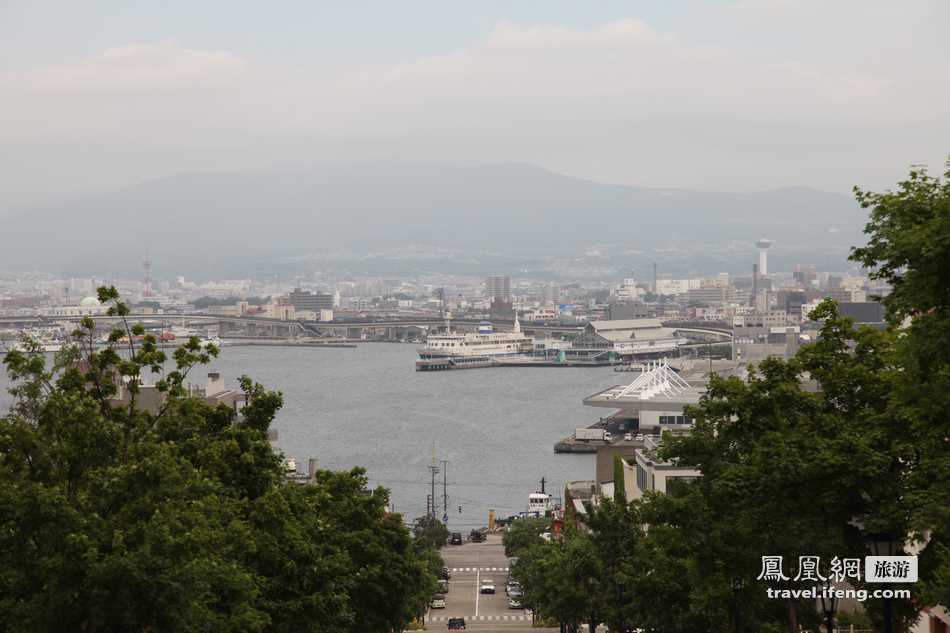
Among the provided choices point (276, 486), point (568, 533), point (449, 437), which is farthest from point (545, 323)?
point (276, 486)

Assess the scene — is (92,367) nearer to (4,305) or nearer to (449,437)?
(449,437)

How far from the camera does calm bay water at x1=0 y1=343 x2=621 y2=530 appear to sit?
117 feet

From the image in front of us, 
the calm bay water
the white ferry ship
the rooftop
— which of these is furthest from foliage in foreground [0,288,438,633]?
the white ferry ship

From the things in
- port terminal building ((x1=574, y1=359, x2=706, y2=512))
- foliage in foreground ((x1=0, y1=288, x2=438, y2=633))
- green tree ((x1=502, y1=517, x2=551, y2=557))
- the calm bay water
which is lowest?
the calm bay water

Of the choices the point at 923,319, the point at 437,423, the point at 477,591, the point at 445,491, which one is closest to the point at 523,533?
the point at 477,591

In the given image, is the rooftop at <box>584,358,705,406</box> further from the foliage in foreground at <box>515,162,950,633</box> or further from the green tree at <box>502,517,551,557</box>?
the foliage in foreground at <box>515,162,950,633</box>

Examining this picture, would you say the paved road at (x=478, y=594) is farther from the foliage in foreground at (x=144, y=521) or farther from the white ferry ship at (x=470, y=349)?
the white ferry ship at (x=470, y=349)

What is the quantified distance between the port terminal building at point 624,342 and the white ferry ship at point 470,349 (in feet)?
12.9

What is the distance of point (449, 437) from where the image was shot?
45594 mm

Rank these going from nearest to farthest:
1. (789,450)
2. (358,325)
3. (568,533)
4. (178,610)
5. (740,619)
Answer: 1. (178,610)
2. (789,450)
3. (740,619)
4. (568,533)
5. (358,325)

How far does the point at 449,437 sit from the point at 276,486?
3625 cm

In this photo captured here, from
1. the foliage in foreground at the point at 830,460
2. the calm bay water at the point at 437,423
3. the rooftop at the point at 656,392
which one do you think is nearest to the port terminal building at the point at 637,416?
the rooftop at the point at 656,392

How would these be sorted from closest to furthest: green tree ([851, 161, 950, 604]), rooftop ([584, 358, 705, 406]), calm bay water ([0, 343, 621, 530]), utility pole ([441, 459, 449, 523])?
1. green tree ([851, 161, 950, 604])
2. utility pole ([441, 459, 449, 523])
3. calm bay water ([0, 343, 621, 530])
4. rooftop ([584, 358, 705, 406])

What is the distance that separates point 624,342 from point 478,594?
80.3m
